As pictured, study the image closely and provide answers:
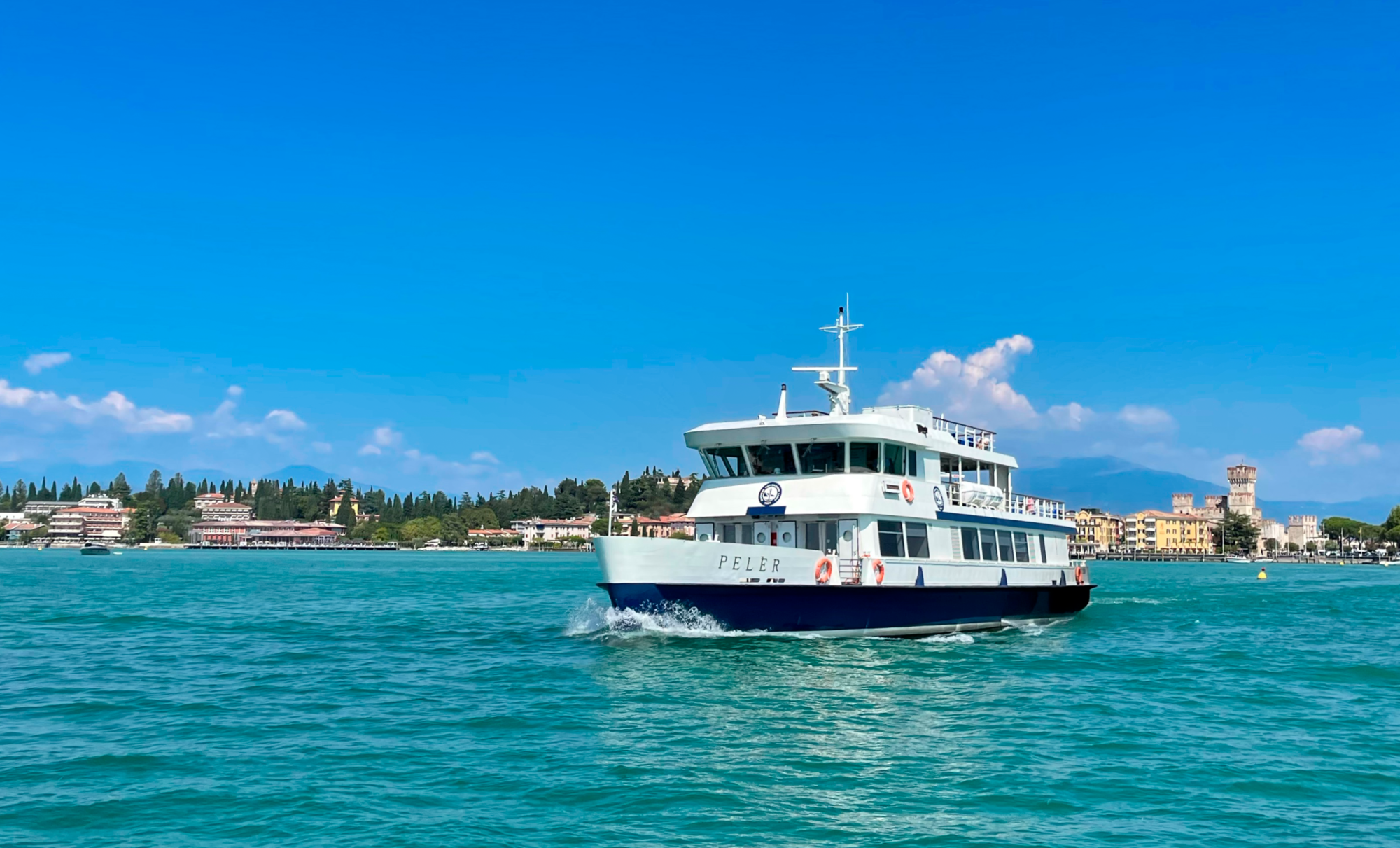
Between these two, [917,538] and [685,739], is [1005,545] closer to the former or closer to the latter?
[917,538]

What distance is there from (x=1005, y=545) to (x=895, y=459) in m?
7.93

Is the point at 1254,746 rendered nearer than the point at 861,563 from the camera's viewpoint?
Yes

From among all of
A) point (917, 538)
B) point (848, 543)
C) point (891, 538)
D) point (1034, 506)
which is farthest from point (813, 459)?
point (1034, 506)

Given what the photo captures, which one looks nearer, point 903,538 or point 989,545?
point 903,538

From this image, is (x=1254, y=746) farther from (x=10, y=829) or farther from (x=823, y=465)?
(x=10, y=829)

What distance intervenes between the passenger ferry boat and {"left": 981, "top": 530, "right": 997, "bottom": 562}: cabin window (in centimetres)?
5

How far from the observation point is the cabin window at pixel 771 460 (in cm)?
2781

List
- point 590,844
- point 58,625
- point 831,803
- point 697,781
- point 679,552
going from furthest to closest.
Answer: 1. point 58,625
2. point 679,552
3. point 697,781
4. point 831,803
5. point 590,844

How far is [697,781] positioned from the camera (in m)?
13.0

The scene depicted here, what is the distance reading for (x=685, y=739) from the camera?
50.6 ft

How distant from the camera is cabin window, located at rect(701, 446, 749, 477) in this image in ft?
93.5

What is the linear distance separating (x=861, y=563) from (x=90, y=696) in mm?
16410

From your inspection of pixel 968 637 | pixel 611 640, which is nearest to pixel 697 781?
pixel 611 640

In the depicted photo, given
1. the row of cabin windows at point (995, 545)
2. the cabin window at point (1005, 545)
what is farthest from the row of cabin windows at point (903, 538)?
the cabin window at point (1005, 545)
